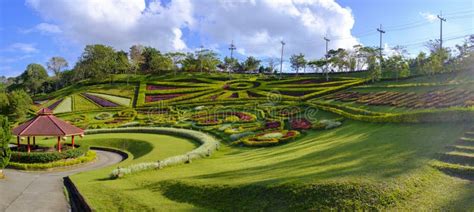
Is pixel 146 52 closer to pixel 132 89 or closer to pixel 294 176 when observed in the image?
pixel 132 89

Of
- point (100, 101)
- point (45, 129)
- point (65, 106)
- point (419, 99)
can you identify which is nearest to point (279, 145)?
point (419, 99)

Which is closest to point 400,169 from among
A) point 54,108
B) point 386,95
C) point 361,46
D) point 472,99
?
point 472,99

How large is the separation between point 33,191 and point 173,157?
23.5 feet

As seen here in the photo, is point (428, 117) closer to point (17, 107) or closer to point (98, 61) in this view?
point (17, 107)

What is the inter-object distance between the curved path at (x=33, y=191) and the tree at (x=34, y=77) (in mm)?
71902

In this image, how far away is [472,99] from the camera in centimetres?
2597

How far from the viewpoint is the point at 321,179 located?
37.2ft

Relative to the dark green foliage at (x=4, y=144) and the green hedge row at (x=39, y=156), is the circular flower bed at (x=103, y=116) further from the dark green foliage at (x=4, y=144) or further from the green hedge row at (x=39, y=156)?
the dark green foliage at (x=4, y=144)

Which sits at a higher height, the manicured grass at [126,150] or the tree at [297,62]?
the tree at [297,62]

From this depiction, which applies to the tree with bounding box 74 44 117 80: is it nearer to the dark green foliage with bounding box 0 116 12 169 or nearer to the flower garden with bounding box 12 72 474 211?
Answer: the flower garden with bounding box 12 72 474 211

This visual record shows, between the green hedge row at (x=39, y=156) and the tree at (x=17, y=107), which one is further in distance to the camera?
the tree at (x=17, y=107)

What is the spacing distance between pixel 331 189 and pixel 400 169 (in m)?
2.85

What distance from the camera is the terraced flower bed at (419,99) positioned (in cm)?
2642

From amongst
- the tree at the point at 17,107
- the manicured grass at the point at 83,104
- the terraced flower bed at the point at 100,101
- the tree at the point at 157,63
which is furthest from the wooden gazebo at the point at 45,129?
the tree at the point at 157,63
